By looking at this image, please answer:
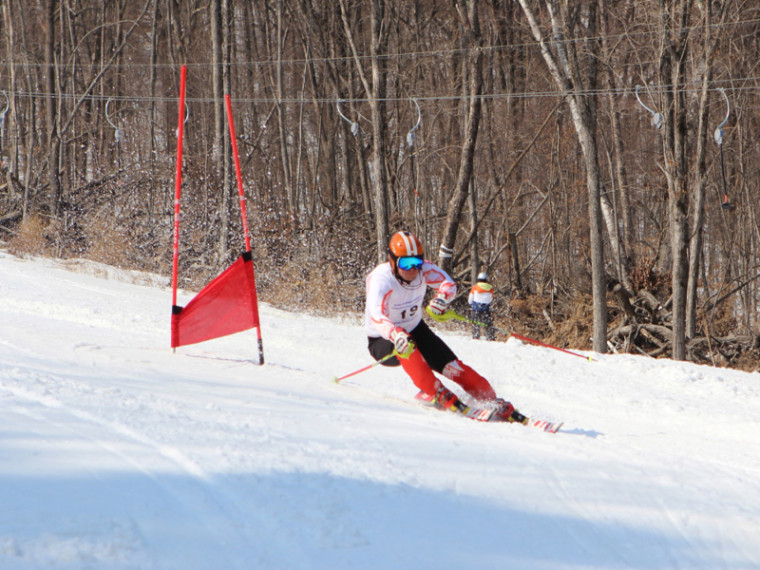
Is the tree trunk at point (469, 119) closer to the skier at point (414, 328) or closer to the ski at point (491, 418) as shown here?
the skier at point (414, 328)

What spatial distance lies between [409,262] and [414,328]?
75 cm

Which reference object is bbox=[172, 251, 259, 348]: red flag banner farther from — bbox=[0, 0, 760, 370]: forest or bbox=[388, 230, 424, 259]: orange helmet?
bbox=[0, 0, 760, 370]: forest

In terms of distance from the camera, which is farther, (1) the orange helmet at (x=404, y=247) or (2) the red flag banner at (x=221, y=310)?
(2) the red flag banner at (x=221, y=310)

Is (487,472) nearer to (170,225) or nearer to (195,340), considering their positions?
(195,340)

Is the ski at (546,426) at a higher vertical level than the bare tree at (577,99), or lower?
lower

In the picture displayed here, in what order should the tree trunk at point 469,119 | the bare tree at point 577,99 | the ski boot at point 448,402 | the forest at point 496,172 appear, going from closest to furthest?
the ski boot at point 448,402 < the bare tree at point 577,99 < the forest at point 496,172 < the tree trunk at point 469,119

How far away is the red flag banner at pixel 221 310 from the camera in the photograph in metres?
7.20

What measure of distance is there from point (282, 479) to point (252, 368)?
3.76 metres

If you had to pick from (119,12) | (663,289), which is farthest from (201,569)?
(119,12)

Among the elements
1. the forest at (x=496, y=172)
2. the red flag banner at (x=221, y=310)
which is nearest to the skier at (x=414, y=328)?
the red flag banner at (x=221, y=310)

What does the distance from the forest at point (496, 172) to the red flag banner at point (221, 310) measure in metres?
7.05

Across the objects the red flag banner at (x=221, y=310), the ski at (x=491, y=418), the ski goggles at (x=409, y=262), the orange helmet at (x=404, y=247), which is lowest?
the ski at (x=491, y=418)

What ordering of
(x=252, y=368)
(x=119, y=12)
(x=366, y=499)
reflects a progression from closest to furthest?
(x=366, y=499) < (x=252, y=368) < (x=119, y=12)

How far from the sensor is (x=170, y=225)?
18.9 m
